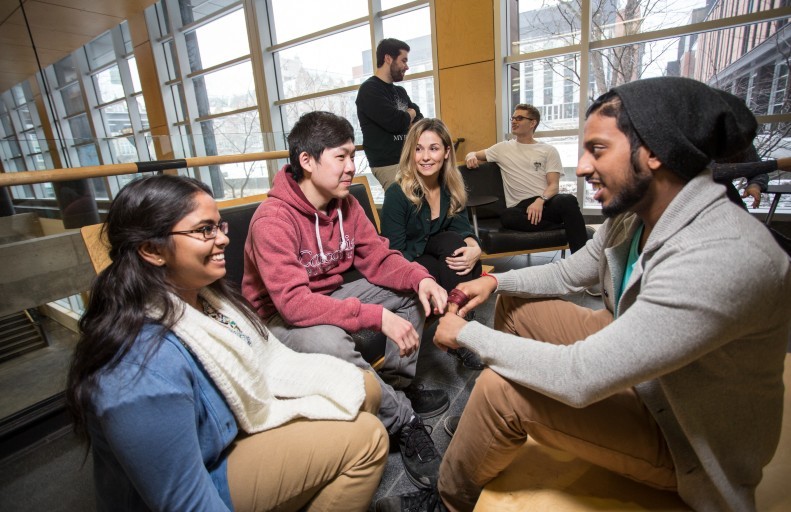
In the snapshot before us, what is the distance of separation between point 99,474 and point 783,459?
169 cm

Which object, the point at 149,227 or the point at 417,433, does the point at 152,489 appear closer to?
the point at 149,227

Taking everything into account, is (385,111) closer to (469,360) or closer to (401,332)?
(469,360)

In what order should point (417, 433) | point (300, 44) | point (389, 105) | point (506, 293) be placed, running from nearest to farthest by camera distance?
point (506, 293) → point (417, 433) → point (389, 105) → point (300, 44)

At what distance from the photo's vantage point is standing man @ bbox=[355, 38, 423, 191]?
3130 mm

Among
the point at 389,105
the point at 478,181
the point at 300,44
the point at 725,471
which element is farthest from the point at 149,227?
the point at 300,44

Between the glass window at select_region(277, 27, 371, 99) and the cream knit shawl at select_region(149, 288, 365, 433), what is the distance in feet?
18.5

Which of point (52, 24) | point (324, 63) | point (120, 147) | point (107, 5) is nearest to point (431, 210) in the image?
point (120, 147)

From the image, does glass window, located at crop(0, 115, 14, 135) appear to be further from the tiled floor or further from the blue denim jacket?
the blue denim jacket

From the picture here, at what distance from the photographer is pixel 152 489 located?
70 centimetres

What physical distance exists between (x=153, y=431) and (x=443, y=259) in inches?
62.6

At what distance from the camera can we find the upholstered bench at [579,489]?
88 centimetres

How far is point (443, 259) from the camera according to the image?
207 centimetres

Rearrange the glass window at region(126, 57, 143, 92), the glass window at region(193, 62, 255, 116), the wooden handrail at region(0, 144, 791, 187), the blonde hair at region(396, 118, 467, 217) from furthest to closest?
the glass window at region(126, 57, 143, 92) < the glass window at region(193, 62, 255, 116) < the blonde hair at region(396, 118, 467, 217) < the wooden handrail at region(0, 144, 791, 187)

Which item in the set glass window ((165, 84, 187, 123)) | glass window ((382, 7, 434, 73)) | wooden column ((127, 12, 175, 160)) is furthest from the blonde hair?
glass window ((165, 84, 187, 123))
